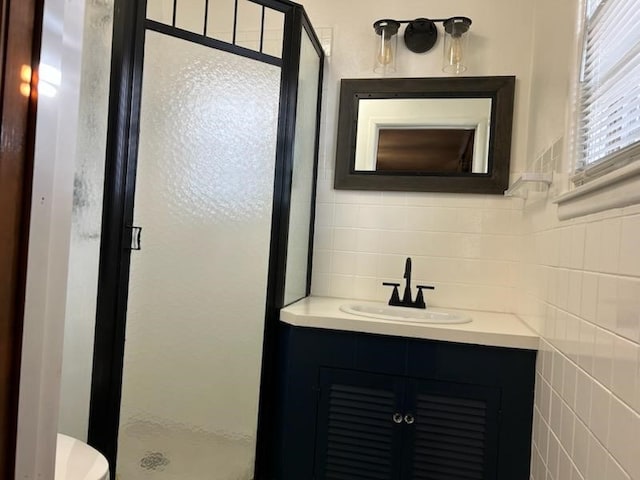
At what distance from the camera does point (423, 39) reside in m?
2.16

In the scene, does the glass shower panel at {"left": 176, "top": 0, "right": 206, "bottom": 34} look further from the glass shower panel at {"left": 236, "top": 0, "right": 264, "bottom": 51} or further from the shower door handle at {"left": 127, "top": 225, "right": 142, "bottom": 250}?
the shower door handle at {"left": 127, "top": 225, "right": 142, "bottom": 250}

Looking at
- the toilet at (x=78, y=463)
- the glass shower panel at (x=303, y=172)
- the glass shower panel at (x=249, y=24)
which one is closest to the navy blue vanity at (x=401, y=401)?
the glass shower panel at (x=303, y=172)

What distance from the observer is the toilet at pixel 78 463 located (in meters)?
1.15

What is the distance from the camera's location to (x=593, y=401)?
1013 millimetres

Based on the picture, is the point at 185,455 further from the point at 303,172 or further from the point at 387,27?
the point at 387,27

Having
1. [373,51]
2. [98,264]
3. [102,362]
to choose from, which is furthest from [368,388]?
[373,51]

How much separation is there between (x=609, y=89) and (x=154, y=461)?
6.44ft

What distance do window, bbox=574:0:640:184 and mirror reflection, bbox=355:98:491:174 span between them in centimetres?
86

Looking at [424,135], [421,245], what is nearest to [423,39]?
[424,135]

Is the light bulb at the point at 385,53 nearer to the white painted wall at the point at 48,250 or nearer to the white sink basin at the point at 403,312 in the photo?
the white sink basin at the point at 403,312

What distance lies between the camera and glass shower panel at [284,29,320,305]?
199 centimetres

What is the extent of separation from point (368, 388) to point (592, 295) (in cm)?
89

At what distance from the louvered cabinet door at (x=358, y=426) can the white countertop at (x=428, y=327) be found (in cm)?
18

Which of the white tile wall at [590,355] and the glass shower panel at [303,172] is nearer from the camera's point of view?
the white tile wall at [590,355]
